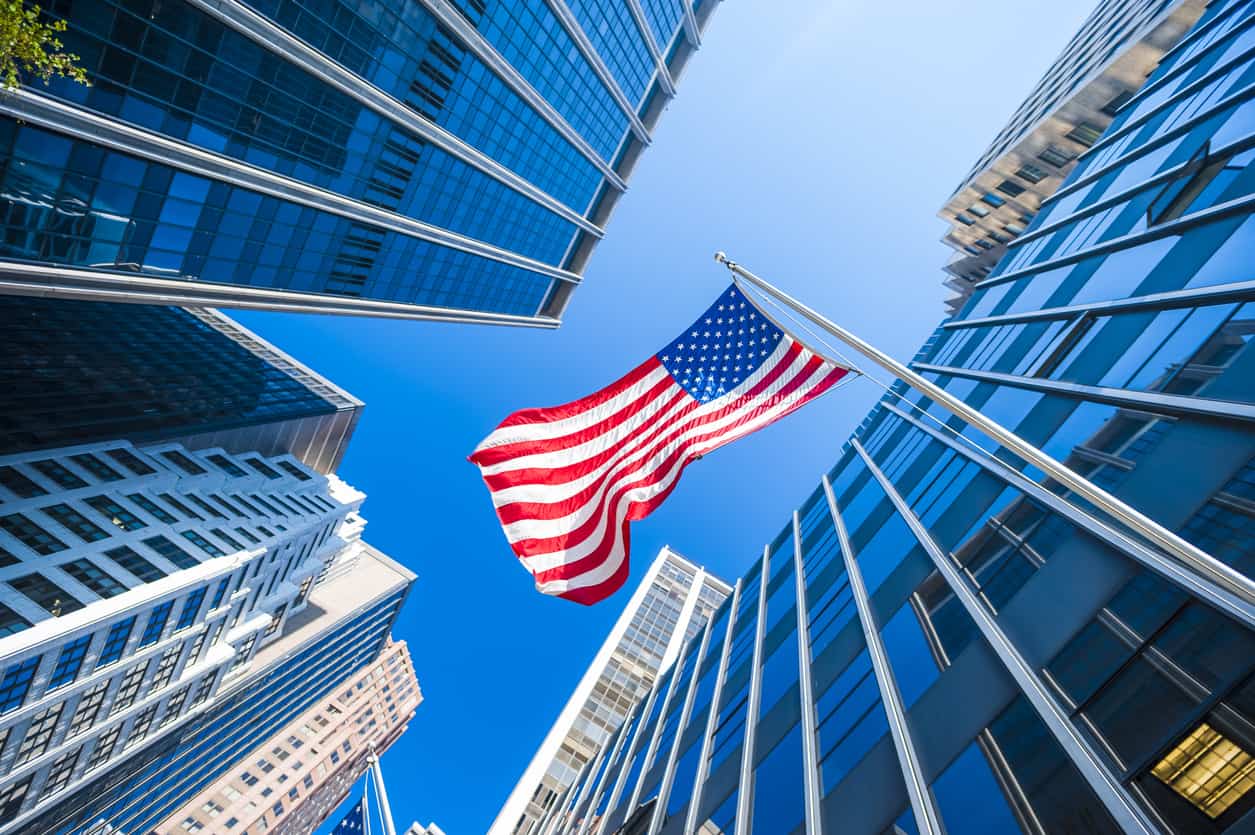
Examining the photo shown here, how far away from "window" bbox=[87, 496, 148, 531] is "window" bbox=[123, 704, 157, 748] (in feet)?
59.6

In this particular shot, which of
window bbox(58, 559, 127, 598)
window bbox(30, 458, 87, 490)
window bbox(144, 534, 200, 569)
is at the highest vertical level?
window bbox(30, 458, 87, 490)

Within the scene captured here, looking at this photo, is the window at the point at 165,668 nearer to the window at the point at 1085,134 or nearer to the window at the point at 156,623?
the window at the point at 156,623

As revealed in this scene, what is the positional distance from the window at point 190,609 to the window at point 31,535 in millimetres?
9940

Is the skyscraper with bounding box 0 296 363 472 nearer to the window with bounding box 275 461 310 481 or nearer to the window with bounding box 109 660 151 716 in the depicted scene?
the window with bounding box 275 461 310 481

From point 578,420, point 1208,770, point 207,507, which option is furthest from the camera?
point 207,507

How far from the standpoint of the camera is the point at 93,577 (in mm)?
39500

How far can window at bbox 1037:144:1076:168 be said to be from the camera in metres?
37.5

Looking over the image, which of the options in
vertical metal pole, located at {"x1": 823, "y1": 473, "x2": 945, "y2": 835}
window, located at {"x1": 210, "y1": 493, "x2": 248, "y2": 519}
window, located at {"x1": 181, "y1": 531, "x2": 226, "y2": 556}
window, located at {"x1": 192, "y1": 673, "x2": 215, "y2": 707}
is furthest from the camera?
window, located at {"x1": 192, "y1": 673, "x2": 215, "y2": 707}

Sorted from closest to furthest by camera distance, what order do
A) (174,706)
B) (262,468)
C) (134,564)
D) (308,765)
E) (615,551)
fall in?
1. (615,551)
2. (134,564)
3. (174,706)
4. (262,468)
5. (308,765)

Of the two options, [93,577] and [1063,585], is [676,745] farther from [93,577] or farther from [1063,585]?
[93,577]

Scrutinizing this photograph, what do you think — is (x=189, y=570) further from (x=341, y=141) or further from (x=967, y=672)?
(x=967, y=672)

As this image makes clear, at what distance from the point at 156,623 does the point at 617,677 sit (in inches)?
1437

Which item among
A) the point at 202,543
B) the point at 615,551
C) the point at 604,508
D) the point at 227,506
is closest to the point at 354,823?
the point at 615,551

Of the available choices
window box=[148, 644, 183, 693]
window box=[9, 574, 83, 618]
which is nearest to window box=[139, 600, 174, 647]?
window box=[148, 644, 183, 693]
